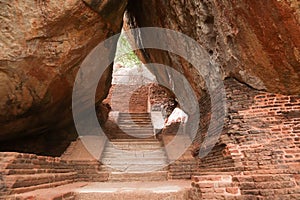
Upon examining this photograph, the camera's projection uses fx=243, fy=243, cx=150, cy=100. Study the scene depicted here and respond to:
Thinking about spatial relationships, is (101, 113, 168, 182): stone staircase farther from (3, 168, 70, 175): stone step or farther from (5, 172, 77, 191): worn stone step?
(3, 168, 70, 175): stone step

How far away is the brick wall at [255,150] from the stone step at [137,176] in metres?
1.14

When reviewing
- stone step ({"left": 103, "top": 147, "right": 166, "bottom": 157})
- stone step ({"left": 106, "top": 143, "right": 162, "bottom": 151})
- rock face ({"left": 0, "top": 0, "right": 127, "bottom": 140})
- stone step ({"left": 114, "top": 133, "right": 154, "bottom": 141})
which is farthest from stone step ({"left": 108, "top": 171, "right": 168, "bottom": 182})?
stone step ({"left": 114, "top": 133, "right": 154, "bottom": 141})

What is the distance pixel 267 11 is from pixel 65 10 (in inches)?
148

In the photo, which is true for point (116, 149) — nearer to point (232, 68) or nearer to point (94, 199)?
point (94, 199)

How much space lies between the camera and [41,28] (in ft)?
15.9

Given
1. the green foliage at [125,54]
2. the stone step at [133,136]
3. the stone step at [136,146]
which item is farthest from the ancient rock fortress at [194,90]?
the green foliage at [125,54]

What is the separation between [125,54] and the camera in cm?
1869

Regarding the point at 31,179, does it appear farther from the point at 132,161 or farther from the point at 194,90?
the point at 194,90

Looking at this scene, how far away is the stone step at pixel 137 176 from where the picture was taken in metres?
5.50

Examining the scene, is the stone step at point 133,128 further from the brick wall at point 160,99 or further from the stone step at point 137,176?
the stone step at point 137,176

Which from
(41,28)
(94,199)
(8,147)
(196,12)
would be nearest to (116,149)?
(8,147)

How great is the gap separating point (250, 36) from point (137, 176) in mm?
3752

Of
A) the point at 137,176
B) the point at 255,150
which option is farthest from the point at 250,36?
the point at 137,176

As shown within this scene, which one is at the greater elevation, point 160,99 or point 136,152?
point 160,99
